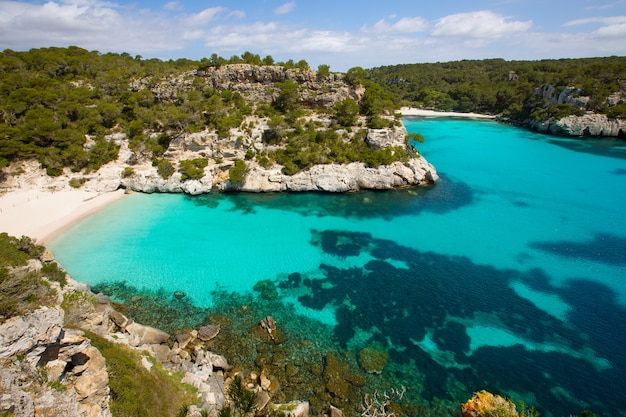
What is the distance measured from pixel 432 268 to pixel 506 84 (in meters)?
103

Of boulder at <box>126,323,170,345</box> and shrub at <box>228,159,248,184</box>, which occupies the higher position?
shrub at <box>228,159,248,184</box>

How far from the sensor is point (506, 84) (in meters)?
95.4

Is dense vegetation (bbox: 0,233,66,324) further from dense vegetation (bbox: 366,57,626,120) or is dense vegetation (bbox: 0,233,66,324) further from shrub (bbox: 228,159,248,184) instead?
dense vegetation (bbox: 366,57,626,120)

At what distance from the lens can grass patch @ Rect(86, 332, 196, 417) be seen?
361 inches

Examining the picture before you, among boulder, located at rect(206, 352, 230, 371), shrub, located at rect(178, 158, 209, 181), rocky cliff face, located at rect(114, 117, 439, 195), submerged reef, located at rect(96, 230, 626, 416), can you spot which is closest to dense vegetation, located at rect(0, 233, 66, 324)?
submerged reef, located at rect(96, 230, 626, 416)

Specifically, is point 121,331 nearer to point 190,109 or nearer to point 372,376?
point 372,376

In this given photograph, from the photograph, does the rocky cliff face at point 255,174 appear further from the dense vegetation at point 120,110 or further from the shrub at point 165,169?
the dense vegetation at point 120,110

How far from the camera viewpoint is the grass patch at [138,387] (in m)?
9.18

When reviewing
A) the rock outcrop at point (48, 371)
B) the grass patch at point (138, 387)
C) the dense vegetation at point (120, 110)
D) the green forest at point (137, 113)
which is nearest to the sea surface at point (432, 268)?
the grass patch at point (138, 387)

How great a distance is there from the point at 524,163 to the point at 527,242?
27.8 meters

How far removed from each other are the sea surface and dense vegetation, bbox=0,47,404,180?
8515 millimetres

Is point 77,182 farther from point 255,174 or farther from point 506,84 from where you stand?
point 506,84

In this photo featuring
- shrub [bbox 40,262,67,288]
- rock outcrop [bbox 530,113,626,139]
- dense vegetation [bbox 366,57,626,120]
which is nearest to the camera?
shrub [bbox 40,262,67,288]

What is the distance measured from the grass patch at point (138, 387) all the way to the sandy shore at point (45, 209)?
18.3 metres
